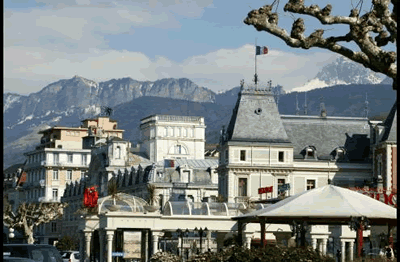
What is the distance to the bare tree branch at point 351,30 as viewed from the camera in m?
21.1

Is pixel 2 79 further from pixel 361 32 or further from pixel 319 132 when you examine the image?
pixel 319 132

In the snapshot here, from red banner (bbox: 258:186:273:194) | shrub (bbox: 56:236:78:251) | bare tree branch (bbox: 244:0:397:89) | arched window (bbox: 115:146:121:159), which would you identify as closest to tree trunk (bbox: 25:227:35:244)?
shrub (bbox: 56:236:78:251)

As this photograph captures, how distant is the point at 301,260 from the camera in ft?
113

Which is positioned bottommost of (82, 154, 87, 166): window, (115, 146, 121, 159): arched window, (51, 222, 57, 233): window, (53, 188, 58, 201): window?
(51, 222, 57, 233): window

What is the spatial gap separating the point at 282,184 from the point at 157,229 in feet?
150

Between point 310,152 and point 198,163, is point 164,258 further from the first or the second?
point 198,163

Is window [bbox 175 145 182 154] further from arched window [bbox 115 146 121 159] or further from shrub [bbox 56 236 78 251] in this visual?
shrub [bbox 56 236 78 251]

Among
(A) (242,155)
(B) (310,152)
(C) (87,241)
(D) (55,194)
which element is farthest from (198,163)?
(C) (87,241)

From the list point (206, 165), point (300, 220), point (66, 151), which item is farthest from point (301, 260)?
point (66, 151)

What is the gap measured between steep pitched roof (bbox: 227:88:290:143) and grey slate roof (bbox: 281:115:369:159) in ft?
6.34

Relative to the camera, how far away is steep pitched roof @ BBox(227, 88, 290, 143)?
11194cm

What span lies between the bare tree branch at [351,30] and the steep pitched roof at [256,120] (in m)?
89.4

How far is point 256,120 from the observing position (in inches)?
4437

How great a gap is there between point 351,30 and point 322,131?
311 feet
